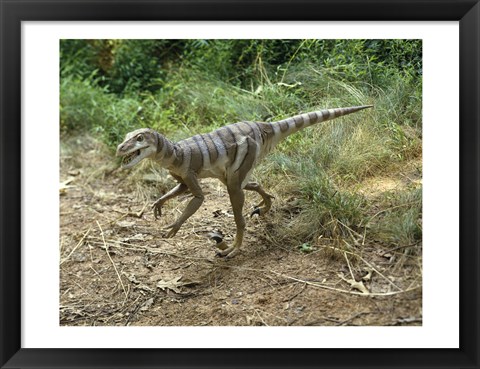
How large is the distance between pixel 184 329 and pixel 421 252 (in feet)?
3.71

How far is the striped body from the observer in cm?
296

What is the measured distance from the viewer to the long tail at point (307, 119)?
2.99 meters

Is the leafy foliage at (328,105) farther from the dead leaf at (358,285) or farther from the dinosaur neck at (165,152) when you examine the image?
the dinosaur neck at (165,152)

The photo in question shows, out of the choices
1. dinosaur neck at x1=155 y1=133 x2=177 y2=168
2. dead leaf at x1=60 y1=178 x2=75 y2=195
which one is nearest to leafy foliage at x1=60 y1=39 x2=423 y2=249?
dinosaur neck at x1=155 y1=133 x2=177 y2=168

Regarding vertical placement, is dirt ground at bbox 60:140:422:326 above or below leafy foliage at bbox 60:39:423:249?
below

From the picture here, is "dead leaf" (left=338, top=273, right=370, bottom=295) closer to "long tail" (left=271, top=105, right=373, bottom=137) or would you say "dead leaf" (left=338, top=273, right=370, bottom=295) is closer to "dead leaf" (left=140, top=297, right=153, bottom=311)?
"long tail" (left=271, top=105, right=373, bottom=137)

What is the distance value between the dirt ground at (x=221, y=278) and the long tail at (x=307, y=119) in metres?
0.36

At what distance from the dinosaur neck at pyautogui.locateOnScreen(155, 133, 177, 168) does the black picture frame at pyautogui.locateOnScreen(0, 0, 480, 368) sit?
0.56 metres

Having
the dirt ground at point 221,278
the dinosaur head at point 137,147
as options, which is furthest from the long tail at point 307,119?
the dinosaur head at point 137,147

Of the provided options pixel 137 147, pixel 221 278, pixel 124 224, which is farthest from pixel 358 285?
pixel 124 224

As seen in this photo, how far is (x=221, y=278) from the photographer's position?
302 cm
